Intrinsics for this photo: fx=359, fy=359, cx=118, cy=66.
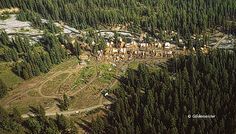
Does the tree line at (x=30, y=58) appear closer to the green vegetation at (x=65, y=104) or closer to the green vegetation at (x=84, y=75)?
the green vegetation at (x=84, y=75)

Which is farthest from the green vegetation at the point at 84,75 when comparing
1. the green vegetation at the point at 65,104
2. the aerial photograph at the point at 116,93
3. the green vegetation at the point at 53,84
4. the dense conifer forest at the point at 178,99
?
the dense conifer forest at the point at 178,99

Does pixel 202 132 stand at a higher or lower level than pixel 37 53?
lower

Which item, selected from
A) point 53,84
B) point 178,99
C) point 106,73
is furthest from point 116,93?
point 53,84

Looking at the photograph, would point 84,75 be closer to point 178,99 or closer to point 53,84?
point 53,84

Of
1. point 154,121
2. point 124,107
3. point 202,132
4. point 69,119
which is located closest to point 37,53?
point 69,119

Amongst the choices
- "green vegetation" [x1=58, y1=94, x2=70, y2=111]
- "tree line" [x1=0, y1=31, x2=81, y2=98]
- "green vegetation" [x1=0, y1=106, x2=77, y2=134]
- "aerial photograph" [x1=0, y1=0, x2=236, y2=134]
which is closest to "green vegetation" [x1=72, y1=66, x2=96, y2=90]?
"aerial photograph" [x1=0, y1=0, x2=236, y2=134]

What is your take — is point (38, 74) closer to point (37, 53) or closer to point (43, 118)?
point (37, 53)

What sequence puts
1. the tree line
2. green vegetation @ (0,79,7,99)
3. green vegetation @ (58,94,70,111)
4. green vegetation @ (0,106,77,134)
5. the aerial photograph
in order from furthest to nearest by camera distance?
the tree line
green vegetation @ (0,79,7,99)
green vegetation @ (58,94,70,111)
the aerial photograph
green vegetation @ (0,106,77,134)

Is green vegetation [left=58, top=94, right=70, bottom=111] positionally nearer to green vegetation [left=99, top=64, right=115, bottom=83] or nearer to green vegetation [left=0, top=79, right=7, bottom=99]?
green vegetation [left=99, top=64, right=115, bottom=83]
